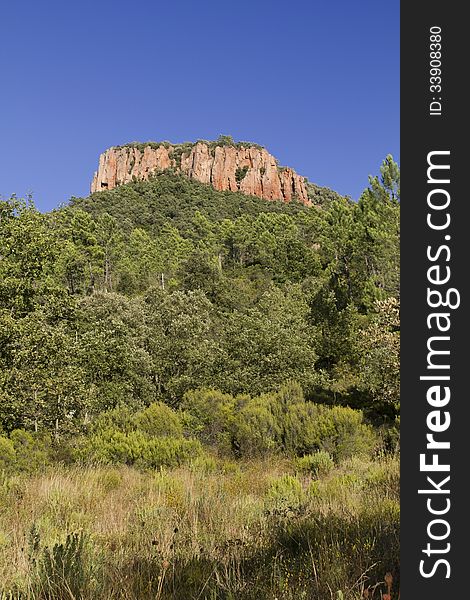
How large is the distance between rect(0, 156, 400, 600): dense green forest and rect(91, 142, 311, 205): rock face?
309ft

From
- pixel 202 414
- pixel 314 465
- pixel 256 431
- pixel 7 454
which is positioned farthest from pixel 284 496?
pixel 202 414

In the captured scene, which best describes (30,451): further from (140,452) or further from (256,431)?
(256,431)

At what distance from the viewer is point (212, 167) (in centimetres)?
12644

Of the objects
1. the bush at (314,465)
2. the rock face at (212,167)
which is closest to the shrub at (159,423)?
the bush at (314,465)

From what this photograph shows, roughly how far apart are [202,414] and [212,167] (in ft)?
390

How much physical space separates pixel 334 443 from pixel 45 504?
6.72 meters

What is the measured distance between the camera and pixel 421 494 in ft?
5.19

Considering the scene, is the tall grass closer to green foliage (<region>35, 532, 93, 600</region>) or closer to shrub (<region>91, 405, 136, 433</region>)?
green foliage (<region>35, 532, 93, 600</region>)

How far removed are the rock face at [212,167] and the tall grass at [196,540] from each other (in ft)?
379

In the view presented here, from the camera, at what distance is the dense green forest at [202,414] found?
3115 mm

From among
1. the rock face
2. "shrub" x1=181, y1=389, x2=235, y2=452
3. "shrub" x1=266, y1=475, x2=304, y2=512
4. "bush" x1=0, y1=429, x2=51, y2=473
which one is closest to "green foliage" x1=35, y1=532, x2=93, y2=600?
"shrub" x1=266, y1=475, x2=304, y2=512

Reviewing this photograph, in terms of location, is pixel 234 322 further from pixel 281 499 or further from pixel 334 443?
pixel 281 499

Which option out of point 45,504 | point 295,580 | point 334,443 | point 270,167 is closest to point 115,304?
point 334,443

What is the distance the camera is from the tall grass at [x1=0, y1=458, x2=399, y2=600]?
8.95 feet
